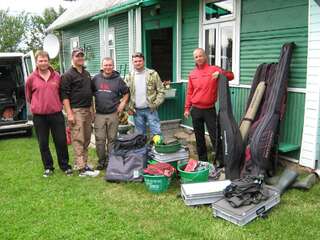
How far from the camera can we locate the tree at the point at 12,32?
27578mm

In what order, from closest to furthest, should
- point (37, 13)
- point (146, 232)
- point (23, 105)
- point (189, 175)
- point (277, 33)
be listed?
point (146, 232) < point (189, 175) < point (277, 33) < point (23, 105) < point (37, 13)

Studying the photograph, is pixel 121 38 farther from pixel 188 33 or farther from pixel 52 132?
pixel 52 132

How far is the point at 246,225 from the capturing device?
367 centimetres

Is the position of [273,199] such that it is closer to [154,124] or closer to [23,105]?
[154,124]

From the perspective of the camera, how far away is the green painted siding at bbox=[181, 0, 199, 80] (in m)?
7.11

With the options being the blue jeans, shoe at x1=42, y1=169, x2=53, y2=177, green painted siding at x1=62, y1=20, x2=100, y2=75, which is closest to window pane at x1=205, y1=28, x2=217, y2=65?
the blue jeans

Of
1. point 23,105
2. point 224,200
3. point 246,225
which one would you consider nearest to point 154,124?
point 224,200

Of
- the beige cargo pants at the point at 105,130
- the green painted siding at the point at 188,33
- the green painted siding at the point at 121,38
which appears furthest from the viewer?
the green painted siding at the point at 121,38

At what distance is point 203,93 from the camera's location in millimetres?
5352

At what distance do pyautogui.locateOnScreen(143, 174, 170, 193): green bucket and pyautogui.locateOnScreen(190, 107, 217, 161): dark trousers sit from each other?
1213 mm

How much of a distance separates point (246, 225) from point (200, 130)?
2144 millimetres

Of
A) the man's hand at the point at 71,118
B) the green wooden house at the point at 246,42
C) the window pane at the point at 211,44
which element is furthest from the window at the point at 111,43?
the man's hand at the point at 71,118

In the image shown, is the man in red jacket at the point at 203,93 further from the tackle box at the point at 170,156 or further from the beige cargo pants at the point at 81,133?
the beige cargo pants at the point at 81,133

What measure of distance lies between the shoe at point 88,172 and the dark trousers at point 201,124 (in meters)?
1.56
